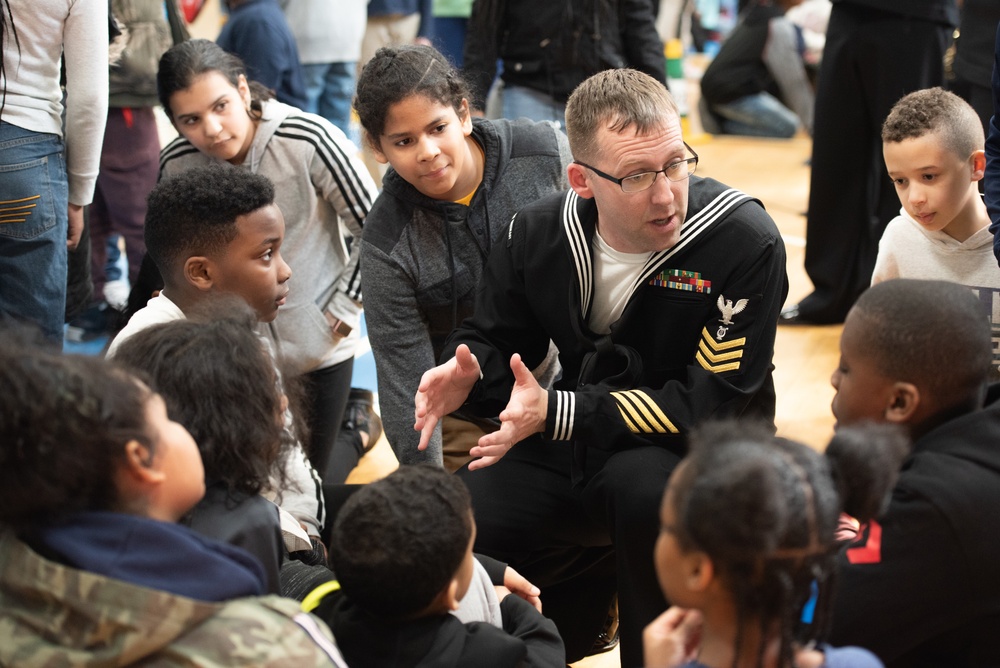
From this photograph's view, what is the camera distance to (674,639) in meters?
1.28

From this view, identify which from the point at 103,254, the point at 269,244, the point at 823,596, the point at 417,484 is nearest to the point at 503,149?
the point at 269,244

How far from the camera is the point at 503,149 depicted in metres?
2.51

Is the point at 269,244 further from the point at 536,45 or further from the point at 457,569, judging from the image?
the point at 536,45

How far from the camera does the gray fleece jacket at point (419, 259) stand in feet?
8.00

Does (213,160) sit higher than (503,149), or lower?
lower

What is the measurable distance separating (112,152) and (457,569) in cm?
281

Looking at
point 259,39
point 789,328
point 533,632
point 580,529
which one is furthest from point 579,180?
point 259,39

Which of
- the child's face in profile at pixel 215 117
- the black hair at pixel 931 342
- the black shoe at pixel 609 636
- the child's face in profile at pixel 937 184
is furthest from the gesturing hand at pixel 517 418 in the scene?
the child's face in profile at pixel 215 117

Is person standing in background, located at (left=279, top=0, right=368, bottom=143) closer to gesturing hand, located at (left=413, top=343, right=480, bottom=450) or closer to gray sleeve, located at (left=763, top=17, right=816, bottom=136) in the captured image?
gray sleeve, located at (left=763, top=17, right=816, bottom=136)

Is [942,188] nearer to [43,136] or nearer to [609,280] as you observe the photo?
[609,280]

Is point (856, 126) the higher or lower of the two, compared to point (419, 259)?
higher

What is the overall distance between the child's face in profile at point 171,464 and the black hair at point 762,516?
618mm

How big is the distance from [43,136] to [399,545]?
1.70m

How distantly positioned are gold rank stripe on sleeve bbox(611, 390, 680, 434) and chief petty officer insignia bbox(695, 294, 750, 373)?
0.44 feet
